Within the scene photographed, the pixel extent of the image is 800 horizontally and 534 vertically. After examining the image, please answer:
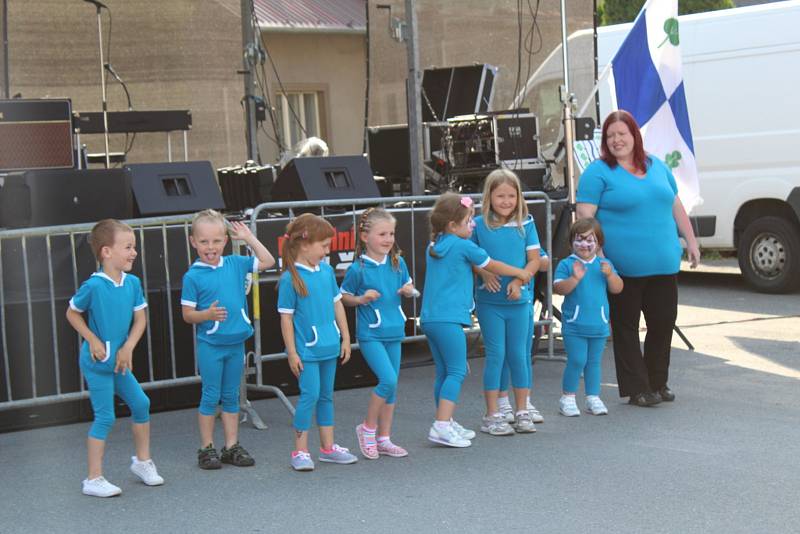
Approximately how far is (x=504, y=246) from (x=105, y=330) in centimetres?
219

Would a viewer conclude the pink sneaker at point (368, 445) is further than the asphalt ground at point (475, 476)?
Yes

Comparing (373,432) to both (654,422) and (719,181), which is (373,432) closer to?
(654,422)

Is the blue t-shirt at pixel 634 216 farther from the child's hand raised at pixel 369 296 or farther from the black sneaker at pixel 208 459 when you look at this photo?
the black sneaker at pixel 208 459

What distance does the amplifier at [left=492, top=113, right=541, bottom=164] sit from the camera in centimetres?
1196

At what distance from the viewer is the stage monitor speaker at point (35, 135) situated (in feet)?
32.4

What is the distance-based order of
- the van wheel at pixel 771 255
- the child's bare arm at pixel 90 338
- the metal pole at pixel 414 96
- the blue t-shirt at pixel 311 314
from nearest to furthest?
the child's bare arm at pixel 90 338, the blue t-shirt at pixel 311 314, the metal pole at pixel 414 96, the van wheel at pixel 771 255

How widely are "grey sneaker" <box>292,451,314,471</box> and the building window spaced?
12572 millimetres

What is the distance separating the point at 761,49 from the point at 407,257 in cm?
573

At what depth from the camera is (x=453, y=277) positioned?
6.62 m

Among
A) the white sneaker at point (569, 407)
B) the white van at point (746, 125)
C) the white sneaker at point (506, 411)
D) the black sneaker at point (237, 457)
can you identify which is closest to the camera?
the black sneaker at point (237, 457)

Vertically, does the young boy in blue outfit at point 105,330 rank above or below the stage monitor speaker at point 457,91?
below

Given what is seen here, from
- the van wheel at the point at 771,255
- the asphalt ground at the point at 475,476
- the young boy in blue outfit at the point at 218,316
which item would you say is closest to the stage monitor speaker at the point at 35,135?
the asphalt ground at the point at 475,476

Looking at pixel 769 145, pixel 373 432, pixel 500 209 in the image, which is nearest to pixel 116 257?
pixel 373 432

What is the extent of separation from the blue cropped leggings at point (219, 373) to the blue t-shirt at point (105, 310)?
1.73 feet
